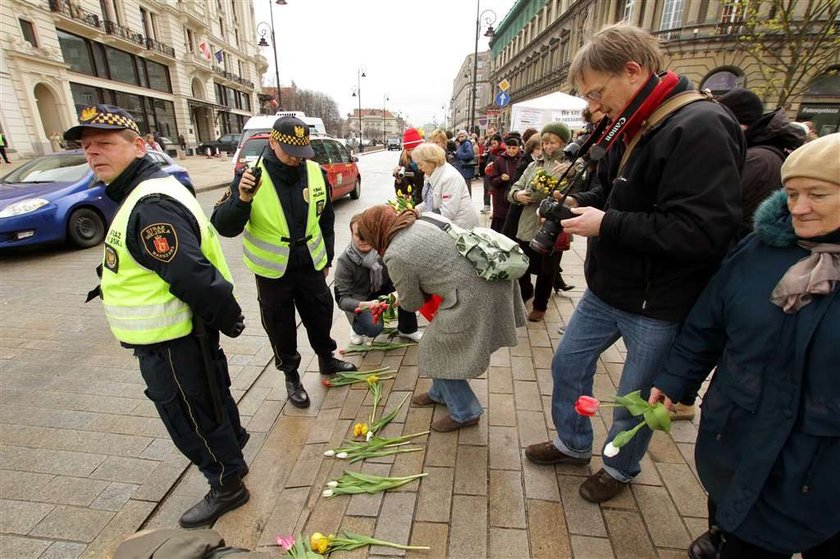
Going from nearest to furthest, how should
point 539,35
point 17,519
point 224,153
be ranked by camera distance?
1. point 17,519
2. point 224,153
3. point 539,35

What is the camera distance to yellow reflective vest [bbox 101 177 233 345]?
1839 millimetres

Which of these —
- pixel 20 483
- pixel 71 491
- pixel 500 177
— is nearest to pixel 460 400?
pixel 71 491

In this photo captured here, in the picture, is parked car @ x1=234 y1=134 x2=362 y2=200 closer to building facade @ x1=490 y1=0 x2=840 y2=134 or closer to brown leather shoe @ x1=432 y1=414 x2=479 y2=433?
brown leather shoe @ x1=432 y1=414 x2=479 y2=433

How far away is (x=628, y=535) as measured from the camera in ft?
6.61

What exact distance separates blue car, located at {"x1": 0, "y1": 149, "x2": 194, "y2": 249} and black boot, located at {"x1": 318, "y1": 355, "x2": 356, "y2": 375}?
149 inches

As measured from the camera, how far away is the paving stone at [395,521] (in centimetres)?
201

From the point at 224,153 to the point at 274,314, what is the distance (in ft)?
110

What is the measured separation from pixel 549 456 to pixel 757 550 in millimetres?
1038

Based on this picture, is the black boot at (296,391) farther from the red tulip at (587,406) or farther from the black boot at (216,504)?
the red tulip at (587,406)

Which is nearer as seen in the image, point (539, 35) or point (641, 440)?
point (641, 440)

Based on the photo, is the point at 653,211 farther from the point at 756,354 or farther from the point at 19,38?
the point at 19,38

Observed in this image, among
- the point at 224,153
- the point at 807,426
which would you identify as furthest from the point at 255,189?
the point at 224,153

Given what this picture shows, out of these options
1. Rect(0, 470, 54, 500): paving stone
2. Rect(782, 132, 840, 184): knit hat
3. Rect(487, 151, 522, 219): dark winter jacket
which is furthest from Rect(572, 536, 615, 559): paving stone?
Rect(487, 151, 522, 219): dark winter jacket

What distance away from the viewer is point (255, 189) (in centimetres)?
257
